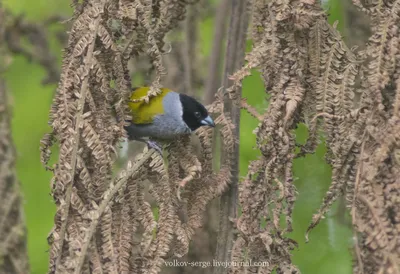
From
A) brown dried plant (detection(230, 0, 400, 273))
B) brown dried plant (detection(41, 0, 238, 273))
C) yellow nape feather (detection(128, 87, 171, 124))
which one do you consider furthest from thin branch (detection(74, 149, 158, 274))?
yellow nape feather (detection(128, 87, 171, 124))

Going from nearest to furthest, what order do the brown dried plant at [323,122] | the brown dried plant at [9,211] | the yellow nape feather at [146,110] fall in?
the brown dried plant at [323,122] → the yellow nape feather at [146,110] → the brown dried plant at [9,211]

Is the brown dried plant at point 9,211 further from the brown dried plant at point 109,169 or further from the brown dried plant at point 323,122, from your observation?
the brown dried plant at point 323,122

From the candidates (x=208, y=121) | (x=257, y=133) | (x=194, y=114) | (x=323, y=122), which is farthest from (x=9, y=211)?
(x=323, y=122)

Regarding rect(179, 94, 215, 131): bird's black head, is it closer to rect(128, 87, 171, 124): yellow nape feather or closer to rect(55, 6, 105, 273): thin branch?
rect(128, 87, 171, 124): yellow nape feather

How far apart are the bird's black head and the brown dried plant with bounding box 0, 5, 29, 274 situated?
0.95 m

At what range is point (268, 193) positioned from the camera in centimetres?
198

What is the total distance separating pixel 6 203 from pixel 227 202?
4.56ft

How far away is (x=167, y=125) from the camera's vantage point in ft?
9.55

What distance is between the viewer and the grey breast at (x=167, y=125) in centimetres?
281

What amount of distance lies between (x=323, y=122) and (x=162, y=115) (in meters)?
1.16

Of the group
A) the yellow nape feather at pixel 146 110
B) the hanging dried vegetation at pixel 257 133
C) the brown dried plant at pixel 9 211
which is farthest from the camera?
the brown dried plant at pixel 9 211

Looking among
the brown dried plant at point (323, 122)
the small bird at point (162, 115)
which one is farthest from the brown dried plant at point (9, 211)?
the brown dried plant at point (323, 122)

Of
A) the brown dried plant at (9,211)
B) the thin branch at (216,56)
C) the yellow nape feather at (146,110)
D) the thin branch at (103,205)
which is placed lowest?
the thin branch at (103,205)

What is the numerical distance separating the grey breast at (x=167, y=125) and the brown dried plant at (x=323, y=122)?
671 mm
